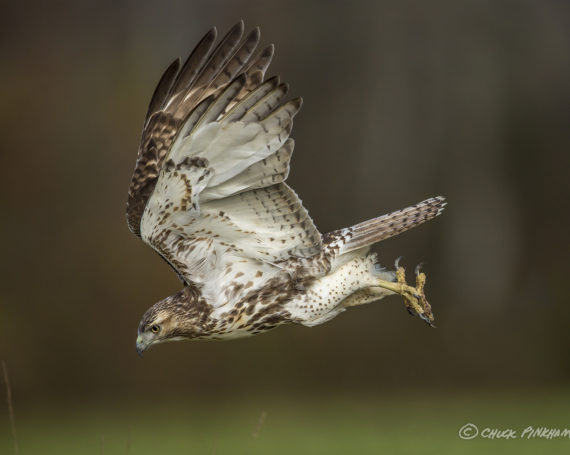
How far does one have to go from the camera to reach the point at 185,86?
4770mm

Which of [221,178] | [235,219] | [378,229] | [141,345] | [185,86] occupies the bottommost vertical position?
[141,345]

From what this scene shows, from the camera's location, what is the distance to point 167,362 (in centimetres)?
1168

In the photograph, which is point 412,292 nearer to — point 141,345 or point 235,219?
point 235,219

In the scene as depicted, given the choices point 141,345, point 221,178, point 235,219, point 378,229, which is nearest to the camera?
point 221,178

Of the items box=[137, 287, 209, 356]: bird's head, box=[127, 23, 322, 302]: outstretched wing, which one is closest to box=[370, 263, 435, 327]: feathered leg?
box=[127, 23, 322, 302]: outstretched wing

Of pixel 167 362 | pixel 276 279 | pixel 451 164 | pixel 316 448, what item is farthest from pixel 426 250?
pixel 276 279

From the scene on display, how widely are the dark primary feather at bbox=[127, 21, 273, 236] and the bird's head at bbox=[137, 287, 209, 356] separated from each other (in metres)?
0.41

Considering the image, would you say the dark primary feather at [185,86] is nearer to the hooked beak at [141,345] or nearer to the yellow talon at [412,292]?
the hooked beak at [141,345]

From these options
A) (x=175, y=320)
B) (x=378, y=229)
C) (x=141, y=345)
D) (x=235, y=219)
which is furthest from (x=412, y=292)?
(x=141, y=345)

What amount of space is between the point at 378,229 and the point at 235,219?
2.86 ft

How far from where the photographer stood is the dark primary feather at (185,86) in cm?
449

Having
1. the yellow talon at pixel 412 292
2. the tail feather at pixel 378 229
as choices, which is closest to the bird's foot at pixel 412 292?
the yellow talon at pixel 412 292

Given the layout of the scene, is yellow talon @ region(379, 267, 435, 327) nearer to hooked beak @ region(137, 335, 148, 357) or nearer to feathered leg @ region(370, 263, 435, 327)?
feathered leg @ region(370, 263, 435, 327)

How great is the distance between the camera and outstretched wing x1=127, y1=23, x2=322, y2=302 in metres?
4.07
